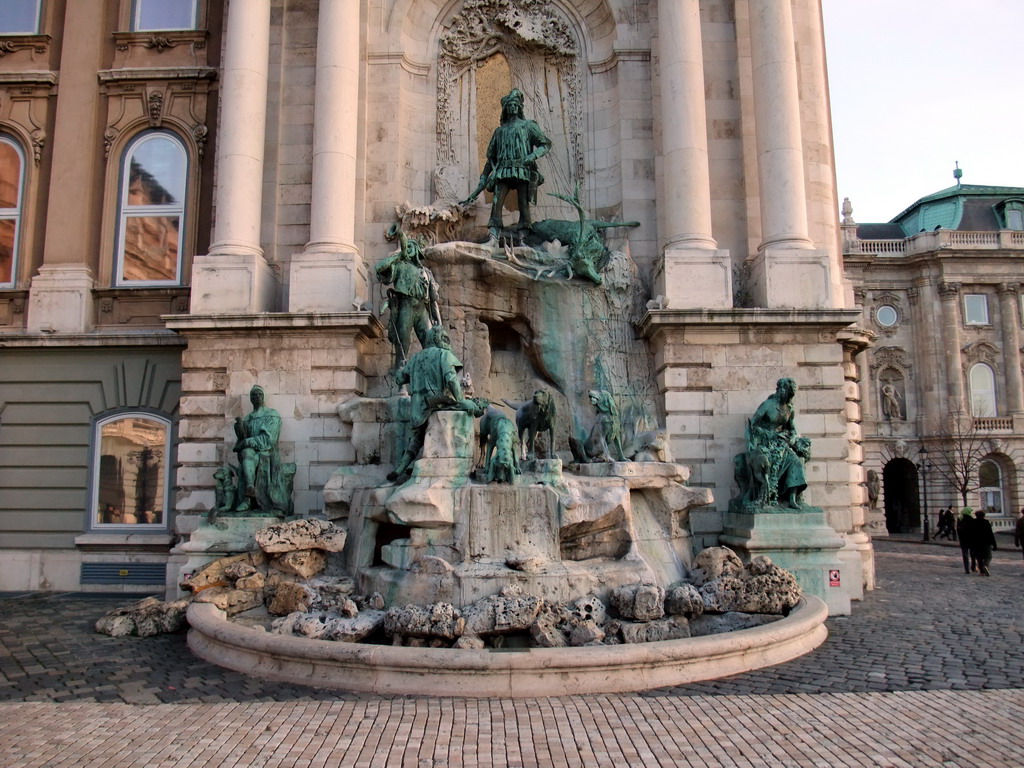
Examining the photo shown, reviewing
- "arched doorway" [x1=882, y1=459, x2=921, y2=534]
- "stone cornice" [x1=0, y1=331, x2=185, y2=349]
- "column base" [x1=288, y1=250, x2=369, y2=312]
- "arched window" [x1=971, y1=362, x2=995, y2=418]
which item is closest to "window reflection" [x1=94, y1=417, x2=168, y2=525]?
"stone cornice" [x1=0, y1=331, x2=185, y2=349]

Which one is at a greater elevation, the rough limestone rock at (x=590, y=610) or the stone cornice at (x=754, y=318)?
the stone cornice at (x=754, y=318)

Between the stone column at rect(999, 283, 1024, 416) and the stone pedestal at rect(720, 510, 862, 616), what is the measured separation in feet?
124

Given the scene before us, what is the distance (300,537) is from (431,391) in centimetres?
252

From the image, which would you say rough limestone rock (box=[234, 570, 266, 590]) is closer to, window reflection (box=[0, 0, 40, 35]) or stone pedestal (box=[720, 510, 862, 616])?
stone pedestal (box=[720, 510, 862, 616])

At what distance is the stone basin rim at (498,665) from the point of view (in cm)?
Result: 663

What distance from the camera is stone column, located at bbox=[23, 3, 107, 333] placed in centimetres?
1543

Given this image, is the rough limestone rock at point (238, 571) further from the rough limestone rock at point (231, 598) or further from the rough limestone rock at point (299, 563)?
the rough limestone rock at point (299, 563)

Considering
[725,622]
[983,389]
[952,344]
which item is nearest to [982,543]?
[725,622]

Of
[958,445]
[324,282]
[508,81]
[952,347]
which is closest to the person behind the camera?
[324,282]

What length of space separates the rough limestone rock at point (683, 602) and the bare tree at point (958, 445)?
114ft

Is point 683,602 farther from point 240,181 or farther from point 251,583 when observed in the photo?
point 240,181

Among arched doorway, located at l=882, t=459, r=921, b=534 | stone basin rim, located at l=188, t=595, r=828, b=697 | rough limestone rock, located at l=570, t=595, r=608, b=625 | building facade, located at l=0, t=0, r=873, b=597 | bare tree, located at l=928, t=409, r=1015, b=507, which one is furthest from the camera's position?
arched doorway, located at l=882, t=459, r=921, b=534

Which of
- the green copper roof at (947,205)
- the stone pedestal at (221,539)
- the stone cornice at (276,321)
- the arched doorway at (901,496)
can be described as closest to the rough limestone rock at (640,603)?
the stone pedestal at (221,539)

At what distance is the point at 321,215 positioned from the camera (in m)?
14.2
